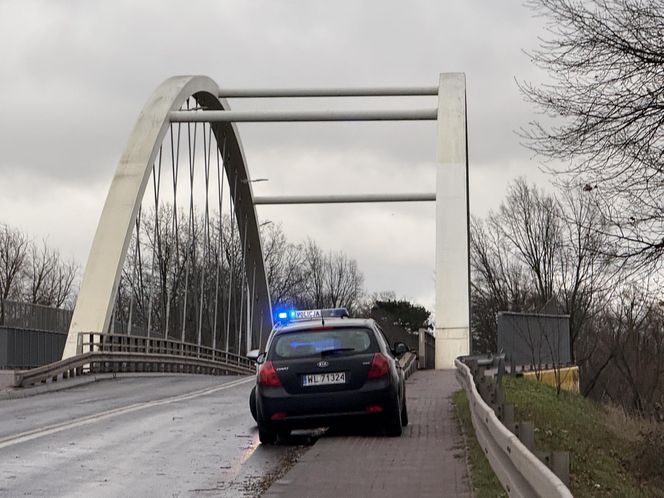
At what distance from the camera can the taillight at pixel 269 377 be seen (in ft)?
43.5

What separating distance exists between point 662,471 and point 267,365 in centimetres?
606

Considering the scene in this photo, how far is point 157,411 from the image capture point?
58.6ft

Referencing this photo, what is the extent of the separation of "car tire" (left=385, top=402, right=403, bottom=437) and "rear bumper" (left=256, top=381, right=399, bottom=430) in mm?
76

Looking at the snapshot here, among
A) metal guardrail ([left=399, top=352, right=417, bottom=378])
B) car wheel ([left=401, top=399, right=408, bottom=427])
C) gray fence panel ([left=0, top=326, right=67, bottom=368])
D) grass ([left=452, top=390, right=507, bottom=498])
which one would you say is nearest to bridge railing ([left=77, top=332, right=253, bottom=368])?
gray fence panel ([left=0, top=326, right=67, bottom=368])

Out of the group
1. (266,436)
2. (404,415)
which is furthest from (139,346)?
(266,436)

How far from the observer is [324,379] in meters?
13.2

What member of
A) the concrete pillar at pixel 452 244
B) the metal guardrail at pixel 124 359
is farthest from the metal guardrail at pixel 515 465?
the concrete pillar at pixel 452 244

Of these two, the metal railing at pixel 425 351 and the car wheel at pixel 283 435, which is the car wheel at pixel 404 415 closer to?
the car wheel at pixel 283 435

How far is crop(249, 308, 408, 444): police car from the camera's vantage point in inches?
519

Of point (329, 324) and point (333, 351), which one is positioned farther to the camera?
→ point (329, 324)

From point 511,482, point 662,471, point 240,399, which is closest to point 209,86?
point 240,399

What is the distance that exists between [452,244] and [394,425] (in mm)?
23598

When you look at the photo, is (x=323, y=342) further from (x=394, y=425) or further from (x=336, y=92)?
(x=336, y=92)

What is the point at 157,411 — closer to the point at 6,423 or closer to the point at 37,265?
the point at 6,423
